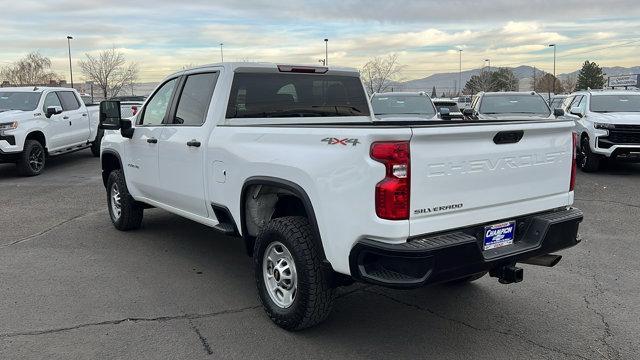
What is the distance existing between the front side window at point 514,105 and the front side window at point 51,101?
394 inches

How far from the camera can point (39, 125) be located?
12.2 metres

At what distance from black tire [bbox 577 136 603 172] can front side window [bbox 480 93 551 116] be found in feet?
3.40

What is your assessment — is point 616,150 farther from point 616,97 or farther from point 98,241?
point 98,241

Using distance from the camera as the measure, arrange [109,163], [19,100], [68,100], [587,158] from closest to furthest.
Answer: [109,163], [587,158], [19,100], [68,100]

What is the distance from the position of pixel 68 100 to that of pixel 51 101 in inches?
32.8

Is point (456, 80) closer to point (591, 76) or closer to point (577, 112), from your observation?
point (591, 76)

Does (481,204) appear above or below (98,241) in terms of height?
above

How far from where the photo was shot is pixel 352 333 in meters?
4.05

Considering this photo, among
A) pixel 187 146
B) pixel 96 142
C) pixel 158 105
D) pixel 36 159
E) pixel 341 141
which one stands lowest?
pixel 36 159

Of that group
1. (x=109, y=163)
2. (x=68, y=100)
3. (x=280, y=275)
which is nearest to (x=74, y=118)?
(x=68, y=100)

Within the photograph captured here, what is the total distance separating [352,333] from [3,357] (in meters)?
2.35

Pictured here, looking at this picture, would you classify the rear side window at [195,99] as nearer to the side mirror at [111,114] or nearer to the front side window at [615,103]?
the side mirror at [111,114]

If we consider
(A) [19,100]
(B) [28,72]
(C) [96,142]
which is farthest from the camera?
(B) [28,72]

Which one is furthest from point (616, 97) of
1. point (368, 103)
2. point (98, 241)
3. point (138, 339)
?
point (138, 339)
